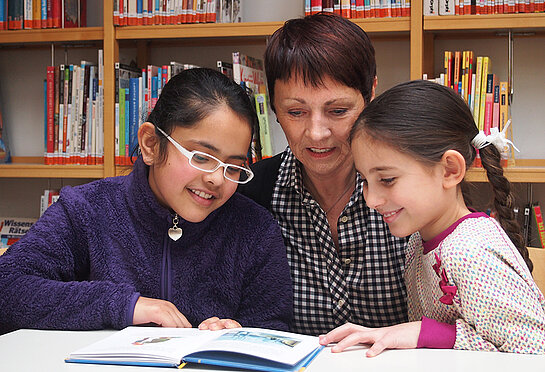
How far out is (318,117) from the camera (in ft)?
4.60

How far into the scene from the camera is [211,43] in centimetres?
258

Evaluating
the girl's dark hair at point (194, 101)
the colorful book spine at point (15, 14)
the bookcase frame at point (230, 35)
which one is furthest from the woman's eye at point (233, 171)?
the colorful book spine at point (15, 14)

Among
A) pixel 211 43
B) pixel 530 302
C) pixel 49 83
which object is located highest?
pixel 211 43

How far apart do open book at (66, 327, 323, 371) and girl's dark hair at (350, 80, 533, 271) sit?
0.43 m

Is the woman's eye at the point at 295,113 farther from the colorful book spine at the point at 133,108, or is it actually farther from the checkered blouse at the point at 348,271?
the colorful book spine at the point at 133,108

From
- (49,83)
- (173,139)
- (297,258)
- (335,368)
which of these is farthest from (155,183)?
(49,83)

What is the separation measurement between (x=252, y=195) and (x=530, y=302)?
30.7 inches

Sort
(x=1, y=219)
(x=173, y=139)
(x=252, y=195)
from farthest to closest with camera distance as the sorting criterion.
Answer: (x=1, y=219), (x=252, y=195), (x=173, y=139)

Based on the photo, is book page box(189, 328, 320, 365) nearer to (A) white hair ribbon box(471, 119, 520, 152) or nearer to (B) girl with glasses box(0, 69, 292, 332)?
(B) girl with glasses box(0, 69, 292, 332)

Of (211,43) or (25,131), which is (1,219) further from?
(211,43)

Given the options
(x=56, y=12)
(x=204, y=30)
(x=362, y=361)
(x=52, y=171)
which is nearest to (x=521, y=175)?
(x=204, y=30)

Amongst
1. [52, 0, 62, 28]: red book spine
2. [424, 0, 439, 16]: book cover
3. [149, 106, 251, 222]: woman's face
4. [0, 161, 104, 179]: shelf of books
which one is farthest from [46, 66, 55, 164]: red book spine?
[424, 0, 439, 16]: book cover

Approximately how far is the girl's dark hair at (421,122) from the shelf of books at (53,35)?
4.79 ft

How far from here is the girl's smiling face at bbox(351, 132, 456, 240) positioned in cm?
120
